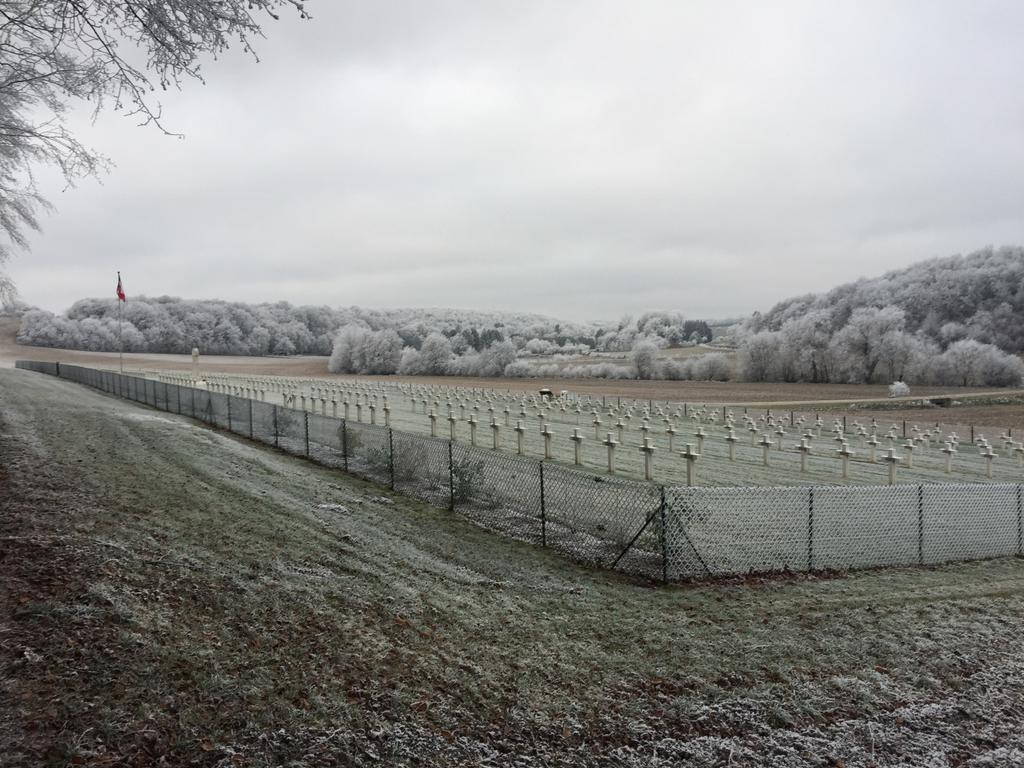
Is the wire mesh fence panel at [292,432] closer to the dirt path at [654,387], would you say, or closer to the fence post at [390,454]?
the fence post at [390,454]

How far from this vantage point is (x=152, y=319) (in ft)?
368

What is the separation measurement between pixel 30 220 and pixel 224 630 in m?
19.7

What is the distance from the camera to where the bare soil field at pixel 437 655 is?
412cm

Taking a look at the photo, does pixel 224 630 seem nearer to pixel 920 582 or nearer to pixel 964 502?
pixel 920 582

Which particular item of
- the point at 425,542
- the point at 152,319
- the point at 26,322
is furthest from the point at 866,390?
the point at 26,322

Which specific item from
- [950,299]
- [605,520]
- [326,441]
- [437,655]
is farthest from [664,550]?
[950,299]

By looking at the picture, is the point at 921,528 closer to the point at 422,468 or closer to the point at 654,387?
the point at 422,468

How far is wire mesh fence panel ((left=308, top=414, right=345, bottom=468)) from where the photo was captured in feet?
53.3

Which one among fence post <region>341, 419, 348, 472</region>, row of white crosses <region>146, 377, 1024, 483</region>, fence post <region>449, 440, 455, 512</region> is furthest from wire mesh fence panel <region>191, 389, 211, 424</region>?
fence post <region>449, 440, 455, 512</region>

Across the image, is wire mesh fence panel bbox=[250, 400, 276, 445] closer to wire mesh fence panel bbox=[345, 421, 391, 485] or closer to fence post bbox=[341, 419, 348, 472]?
fence post bbox=[341, 419, 348, 472]

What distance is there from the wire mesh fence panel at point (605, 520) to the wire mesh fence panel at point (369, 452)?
190 inches

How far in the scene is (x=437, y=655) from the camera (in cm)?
545

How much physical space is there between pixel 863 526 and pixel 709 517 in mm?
2383

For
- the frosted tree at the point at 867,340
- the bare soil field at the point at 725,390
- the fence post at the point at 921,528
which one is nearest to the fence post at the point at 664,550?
the fence post at the point at 921,528
